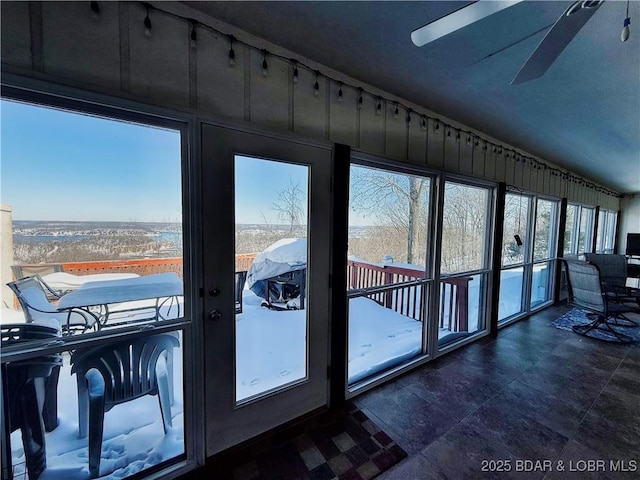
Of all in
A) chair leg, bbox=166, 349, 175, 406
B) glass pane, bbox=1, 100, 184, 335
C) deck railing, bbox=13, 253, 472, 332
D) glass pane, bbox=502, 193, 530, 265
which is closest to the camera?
glass pane, bbox=1, 100, 184, 335

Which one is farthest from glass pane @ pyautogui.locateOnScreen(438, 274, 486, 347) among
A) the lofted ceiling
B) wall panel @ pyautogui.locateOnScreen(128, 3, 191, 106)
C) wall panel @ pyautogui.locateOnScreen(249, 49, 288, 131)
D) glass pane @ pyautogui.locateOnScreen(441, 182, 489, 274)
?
wall panel @ pyautogui.locateOnScreen(128, 3, 191, 106)

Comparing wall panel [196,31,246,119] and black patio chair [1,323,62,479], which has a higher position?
wall panel [196,31,246,119]

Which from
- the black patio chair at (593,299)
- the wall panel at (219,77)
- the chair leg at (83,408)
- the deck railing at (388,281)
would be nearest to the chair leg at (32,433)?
the chair leg at (83,408)

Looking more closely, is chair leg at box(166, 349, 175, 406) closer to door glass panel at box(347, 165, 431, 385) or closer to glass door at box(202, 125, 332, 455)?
glass door at box(202, 125, 332, 455)

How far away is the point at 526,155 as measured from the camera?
3.86 meters

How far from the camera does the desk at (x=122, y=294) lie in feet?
4.35

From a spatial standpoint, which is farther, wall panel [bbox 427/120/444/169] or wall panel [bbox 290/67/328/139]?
Answer: wall panel [bbox 427/120/444/169]

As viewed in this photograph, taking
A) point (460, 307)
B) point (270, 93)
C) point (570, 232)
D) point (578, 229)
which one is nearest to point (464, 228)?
point (460, 307)

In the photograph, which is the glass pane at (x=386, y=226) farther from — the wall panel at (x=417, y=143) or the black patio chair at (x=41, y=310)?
the black patio chair at (x=41, y=310)

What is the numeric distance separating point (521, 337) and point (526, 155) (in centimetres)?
256

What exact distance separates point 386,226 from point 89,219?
2138 mm

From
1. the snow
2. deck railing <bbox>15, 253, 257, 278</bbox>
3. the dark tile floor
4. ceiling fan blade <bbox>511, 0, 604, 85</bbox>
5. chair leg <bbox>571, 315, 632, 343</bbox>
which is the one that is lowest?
the dark tile floor

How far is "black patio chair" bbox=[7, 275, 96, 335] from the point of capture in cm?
120

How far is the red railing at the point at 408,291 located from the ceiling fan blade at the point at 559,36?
1597 mm
